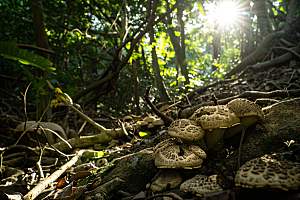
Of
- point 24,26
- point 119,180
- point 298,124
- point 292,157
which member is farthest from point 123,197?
point 24,26

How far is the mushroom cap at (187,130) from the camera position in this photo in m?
1.38

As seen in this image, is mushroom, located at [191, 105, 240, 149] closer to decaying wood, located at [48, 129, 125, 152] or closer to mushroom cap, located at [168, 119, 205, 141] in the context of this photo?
mushroom cap, located at [168, 119, 205, 141]

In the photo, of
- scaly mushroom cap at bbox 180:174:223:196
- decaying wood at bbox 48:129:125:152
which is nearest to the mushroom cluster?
scaly mushroom cap at bbox 180:174:223:196

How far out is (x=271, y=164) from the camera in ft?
3.18

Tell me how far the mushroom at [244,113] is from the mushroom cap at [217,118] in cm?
7

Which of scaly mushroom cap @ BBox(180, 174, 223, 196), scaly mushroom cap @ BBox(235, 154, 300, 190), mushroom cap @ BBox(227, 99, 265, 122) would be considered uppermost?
mushroom cap @ BBox(227, 99, 265, 122)

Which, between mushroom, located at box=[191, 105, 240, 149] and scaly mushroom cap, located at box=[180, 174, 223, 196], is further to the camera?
mushroom, located at box=[191, 105, 240, 149]

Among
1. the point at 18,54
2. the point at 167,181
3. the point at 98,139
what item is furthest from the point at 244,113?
the point at 18,54

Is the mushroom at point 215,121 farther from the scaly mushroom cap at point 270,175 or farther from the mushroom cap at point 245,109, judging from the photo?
the scaly mushroom cap at point 270,175

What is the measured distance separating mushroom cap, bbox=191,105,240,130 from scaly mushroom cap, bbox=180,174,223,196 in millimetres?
408

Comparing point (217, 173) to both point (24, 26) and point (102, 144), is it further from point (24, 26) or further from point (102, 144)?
point (24, 26)

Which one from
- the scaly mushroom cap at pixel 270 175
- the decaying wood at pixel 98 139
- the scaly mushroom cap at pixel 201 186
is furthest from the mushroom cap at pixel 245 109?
the decaying wood at pixel 98 139

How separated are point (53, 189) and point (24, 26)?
21.6ft

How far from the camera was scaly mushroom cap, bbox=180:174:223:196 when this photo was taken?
105cm
